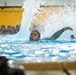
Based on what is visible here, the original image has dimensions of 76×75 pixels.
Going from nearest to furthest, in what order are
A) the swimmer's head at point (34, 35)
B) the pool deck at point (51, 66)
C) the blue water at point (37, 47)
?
1. the pool deck at point (51, 66)
2. the blue water at point (37, 47)
3. the swimmer's head at point (34, 35)

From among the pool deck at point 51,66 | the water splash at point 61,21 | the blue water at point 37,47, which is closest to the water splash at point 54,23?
the water splash at point 61,21

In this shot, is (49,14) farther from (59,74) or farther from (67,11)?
(59,74)

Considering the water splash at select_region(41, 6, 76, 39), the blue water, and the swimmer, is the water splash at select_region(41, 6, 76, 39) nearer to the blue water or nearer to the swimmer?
the swimmer

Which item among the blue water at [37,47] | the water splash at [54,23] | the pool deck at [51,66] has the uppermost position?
the water splash at [54,23]

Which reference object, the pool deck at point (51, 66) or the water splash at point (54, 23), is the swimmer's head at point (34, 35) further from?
the pool deck at point (51, 66)

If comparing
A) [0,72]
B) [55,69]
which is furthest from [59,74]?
[0,72]

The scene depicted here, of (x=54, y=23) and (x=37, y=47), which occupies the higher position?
(x=54, y=23)

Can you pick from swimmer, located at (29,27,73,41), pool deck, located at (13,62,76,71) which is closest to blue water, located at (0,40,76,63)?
swimmer, located at (29,27,73,41)

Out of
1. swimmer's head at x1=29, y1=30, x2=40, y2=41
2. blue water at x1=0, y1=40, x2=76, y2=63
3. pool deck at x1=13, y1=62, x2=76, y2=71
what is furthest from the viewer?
swimmer's head at x1=29, y1=30, x2=40, y2=41

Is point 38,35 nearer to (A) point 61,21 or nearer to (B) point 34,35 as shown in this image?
(B) point 34,35

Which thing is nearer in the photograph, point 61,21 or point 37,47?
point 37,47

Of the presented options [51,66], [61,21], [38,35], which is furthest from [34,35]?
[51,66]

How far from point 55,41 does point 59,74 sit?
7.04ft

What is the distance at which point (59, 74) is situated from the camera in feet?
2.81
